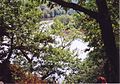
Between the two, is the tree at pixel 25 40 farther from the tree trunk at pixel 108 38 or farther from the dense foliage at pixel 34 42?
the tree trunk at pixel 108 38

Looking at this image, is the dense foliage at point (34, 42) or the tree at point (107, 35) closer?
the tree at point (107, 35)

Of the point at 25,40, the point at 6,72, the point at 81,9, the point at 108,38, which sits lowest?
the point at 25,40

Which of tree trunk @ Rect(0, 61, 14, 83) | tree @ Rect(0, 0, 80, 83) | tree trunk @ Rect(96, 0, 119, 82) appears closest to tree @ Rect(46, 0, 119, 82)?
tree trunk @ Rect(96, 0, 119, 82)

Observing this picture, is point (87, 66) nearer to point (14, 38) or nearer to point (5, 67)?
point (14, 38)

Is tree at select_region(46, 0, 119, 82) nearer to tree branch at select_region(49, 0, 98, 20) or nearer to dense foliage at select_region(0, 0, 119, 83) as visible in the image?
tree branch at select_region(49, 0, 98, 20)

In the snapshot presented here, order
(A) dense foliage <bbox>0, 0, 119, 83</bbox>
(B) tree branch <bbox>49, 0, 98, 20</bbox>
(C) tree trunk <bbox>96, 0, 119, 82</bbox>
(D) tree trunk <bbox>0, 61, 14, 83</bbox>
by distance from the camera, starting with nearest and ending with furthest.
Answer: (C) tree trunk <bbox>96, 0, 119, 82</bbox> → (B) tree branch <bbox>49, 0, 98, 20</bbox> → (D) tree trunk <bbox>0, 61, 14, 83</bbox> → (A) dense foliage <bbox>0, 0, 119, 83</bbox>

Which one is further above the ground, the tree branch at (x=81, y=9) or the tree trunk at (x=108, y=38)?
the tree branch at (x=81, y=9)

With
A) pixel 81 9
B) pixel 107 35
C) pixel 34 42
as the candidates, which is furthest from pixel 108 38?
pixel 34 42

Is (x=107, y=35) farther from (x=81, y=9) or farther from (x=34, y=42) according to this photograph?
(x=34, y=42)

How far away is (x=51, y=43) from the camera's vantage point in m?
31.6

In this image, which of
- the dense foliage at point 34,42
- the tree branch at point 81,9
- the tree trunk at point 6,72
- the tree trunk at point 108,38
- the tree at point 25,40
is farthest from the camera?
the tree at point 25,40

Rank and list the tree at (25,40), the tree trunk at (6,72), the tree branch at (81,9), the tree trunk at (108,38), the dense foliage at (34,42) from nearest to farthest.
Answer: the tree trunk at (108,38), the tree branch at (81,9), the tree trunk at (6,72), the dense foliage at (34,42), the tree at (25,40)

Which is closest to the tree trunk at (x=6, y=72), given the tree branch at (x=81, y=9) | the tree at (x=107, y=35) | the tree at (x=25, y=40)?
the tree at (x=25, y=40)

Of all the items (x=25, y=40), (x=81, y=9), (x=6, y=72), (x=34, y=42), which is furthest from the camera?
(x=34, y=42)
